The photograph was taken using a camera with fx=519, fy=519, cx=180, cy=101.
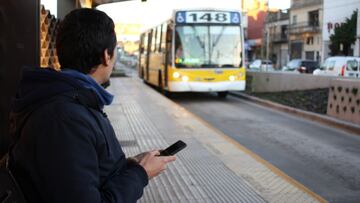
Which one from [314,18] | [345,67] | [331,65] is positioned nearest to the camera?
[345,67]

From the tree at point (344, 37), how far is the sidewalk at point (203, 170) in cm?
4541

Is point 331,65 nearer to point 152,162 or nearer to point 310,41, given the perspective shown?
point 152,162

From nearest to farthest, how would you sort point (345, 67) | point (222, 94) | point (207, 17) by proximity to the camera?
point (207, 17)
point (222, 94)
point (345, 67)

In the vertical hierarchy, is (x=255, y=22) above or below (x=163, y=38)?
above

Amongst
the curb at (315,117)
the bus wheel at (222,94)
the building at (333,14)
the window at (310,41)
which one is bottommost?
the curb at (315,117)

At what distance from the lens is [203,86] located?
18.1m

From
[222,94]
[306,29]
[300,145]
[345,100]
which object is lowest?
[300,145]

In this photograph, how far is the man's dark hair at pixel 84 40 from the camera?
197 centimetres

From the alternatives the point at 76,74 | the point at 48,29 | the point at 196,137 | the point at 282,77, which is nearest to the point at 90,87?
the point at 76,74

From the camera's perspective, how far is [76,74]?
1.94 meters

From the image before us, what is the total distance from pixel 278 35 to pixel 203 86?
208ft

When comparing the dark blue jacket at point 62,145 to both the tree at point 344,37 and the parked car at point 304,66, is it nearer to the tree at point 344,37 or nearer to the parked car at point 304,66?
the parked car at point 304,66

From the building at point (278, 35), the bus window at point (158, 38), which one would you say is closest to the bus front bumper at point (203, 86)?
the bus window at point (158, 38)

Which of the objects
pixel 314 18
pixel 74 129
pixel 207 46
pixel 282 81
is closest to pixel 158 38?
pixel 207 46
